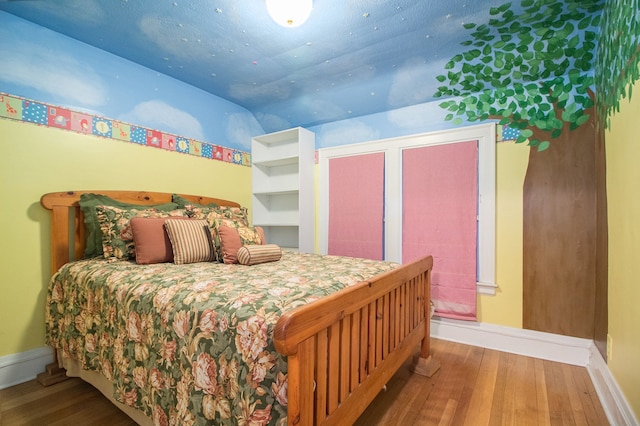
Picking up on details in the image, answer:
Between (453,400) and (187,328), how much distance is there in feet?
5.03

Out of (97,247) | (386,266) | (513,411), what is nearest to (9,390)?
(97,247)

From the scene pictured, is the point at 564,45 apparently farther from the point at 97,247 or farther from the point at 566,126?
the point at 97,247

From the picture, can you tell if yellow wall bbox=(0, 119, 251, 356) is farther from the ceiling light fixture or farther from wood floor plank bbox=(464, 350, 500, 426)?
wood floor plank bbox=(464, 350, 500, 426)

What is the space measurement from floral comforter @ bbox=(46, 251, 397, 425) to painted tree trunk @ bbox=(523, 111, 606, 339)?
1352 mm

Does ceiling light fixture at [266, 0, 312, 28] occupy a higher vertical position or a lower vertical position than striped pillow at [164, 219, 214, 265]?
higher

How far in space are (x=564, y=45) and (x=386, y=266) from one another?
198 cm

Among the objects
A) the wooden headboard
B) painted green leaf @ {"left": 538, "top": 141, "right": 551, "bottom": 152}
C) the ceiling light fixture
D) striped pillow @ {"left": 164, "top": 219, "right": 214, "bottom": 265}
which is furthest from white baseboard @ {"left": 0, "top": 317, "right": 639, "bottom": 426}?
the ceiling light fixture

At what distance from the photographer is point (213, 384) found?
984 millimetres

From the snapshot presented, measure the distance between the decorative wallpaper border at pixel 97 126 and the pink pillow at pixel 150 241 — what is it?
0.82 meters

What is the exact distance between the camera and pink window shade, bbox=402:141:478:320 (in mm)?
2506

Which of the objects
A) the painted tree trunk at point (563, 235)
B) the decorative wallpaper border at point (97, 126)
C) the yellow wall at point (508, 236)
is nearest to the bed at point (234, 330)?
the decorative wallpaper border at point (97, 126)

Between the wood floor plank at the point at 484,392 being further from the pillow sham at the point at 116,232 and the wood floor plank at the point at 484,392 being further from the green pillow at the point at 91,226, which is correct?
the green pillow at the point at 91,226

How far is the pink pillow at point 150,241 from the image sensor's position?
6.06 feet

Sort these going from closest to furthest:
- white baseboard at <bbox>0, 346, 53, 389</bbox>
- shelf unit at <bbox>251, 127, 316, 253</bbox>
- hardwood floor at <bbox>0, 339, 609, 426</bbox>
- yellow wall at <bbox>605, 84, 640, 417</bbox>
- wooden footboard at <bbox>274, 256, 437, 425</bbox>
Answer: wooden footboard at <bbox>274, 256, 437, 425</bbox>
yellow wall at <bbox>605, 84, 640, 417</bbox>
hardwood floor at <bbox>0, 339, 609, 426</bbox>
white baseboard at <bbox>0, 346, 53, 389</bbox>
shelf unit at <bbox>251, 127, 316, 253</bbox>
